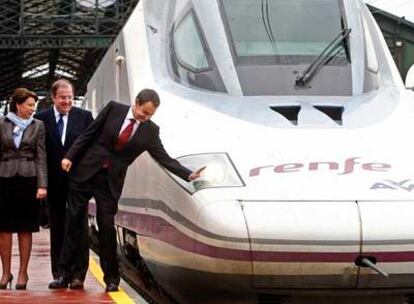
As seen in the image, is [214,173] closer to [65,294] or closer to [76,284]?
[65,294]

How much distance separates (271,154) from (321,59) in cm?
157

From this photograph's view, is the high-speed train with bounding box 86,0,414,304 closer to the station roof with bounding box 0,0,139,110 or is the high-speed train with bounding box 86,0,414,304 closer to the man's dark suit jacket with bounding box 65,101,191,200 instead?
the man's dark suit jacket with bounding box 65,101,191,200

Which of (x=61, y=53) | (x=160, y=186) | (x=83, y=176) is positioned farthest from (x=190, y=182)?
(x=61, y=53)

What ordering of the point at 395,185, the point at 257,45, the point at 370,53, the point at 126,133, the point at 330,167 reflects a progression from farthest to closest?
the point at 370,53
the point at 257,45
the point at 126,133
the point at 330,167
the point at 395,185

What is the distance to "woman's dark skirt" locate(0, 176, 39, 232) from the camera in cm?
664

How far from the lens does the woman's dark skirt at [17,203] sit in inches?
261

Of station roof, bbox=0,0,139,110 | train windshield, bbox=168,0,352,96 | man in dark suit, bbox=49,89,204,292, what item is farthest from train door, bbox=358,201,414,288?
station roof, bbox=0,0,139,110

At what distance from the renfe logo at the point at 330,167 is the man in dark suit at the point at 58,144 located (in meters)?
2.12

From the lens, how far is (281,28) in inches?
275

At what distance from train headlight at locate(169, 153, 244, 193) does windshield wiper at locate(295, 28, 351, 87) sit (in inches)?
53.7

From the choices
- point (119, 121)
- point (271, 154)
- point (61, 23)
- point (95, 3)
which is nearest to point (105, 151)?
point (119, 121)

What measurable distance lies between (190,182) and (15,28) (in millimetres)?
23685

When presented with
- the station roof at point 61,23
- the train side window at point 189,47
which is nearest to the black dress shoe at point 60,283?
the train side window at point 189,47

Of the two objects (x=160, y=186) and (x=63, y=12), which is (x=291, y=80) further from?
(x=63, y=12)
